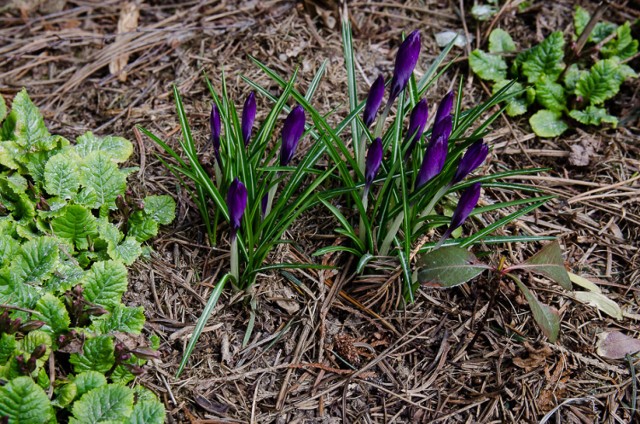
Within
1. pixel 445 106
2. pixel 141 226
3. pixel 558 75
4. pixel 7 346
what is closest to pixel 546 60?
pixel 558 75

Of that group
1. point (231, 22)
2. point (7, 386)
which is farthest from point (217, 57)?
point (7, 386)

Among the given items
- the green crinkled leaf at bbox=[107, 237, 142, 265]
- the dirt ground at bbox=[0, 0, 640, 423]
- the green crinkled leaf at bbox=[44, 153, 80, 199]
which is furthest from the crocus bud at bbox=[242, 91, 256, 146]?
the green crinkled leaf at bbox=[44, 153, 80, 199]

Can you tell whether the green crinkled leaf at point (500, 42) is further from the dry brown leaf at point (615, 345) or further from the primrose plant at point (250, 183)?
the dry brown leaf at point (615, 345)

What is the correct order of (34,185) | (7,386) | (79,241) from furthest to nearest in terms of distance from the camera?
(34,185) < (79,241) < (7,386)

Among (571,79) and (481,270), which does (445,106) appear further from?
(571,79)

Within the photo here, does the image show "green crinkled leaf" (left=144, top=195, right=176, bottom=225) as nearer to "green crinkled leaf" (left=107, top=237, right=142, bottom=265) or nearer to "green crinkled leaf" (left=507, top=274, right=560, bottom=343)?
"green crinkled leaf" (left=107, top=237, right=142, bottom=265)

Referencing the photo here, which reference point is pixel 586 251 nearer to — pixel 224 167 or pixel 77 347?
pixel 224 167

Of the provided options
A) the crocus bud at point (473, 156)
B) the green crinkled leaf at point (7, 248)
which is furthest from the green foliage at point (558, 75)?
the green crinkled leaf at point (7, 248)
